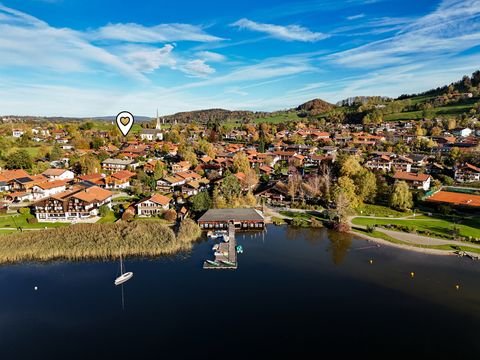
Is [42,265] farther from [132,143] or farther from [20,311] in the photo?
[132,143]

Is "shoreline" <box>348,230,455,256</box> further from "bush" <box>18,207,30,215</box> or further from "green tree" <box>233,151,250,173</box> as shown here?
"bush" <box>18,207,30,215</box>

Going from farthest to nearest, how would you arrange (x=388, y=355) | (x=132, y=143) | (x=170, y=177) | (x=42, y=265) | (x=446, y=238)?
(x=132, y=143) → (x=170, y=177) → (x=446, y=238) → (x=42, y=265) → (x=388, y=355)

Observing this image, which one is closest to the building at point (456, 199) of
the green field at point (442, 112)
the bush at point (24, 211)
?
A: the bush at point (24, 211)

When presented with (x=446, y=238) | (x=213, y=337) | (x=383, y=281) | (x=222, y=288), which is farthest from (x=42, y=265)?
(x=446, y=238)

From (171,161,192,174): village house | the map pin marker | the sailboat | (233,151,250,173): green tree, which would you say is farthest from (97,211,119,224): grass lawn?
(233,151,250,173): green tree

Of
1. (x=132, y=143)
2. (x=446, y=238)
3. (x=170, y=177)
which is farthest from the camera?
(x=132, y=143)

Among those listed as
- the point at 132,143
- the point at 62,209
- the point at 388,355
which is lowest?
the point at 388,355

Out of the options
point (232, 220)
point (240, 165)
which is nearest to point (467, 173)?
point (240, 165)

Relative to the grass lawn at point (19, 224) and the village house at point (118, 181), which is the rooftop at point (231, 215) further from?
the village house at point (118, 181)
